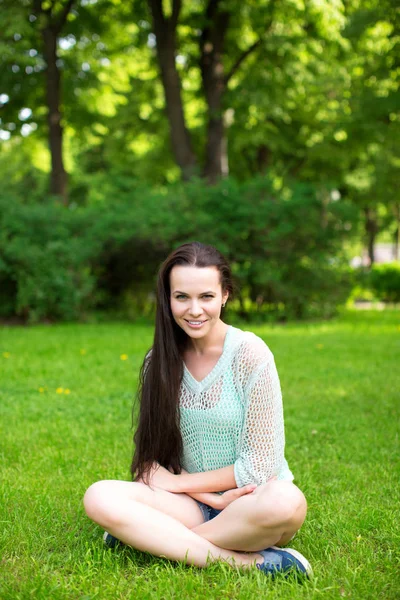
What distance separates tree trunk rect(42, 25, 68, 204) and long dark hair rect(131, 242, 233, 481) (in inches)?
503

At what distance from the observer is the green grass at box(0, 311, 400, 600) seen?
116 inches

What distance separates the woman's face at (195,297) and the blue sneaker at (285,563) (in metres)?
1.04

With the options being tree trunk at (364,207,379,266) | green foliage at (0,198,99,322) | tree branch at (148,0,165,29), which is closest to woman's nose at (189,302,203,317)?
green foliage at (0,198,99,322)

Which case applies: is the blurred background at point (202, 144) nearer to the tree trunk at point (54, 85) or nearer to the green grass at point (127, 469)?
the tree trunk at point (54, 85)

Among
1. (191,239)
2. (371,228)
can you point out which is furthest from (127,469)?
(371,228)

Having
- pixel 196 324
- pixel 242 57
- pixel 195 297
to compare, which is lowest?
pixel 196 324

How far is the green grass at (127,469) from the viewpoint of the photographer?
2.95 metres

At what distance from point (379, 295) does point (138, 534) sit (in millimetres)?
18612

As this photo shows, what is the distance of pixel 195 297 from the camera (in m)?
3.21

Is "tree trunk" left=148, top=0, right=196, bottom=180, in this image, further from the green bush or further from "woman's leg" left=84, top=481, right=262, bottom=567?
"woman's leg" left=84, top=481, right=262, bottom=567

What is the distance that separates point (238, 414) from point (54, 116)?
14.1m

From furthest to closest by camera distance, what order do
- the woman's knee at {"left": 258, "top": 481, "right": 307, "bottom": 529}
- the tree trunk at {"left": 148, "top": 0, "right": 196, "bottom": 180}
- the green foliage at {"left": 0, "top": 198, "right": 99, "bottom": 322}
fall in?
the tree trunk at {"left": 148, "top": 0, "right": 196, "bottom": 180} → the green foliage at {"left": 0, "top": 198, "right": 99, "bottom": 322} → the woman's knee at {"left": 258, "top": 481, "right": 307, "bottom": 529}

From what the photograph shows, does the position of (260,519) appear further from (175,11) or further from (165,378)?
(175,11)

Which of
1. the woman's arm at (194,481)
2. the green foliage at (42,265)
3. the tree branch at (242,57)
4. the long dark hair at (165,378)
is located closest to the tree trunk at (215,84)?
the tree branch at (242,57)
